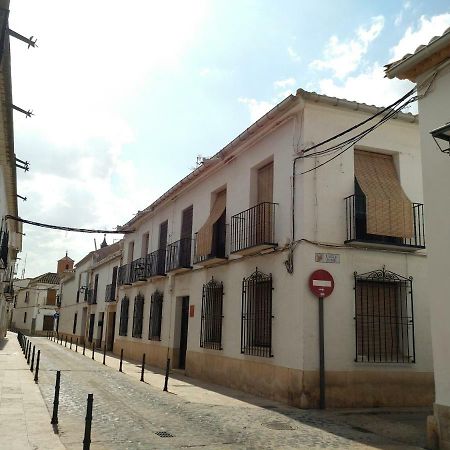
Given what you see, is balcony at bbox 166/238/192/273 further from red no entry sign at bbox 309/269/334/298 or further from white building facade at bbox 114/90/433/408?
red no entry sign at bbox 309/269/334/298

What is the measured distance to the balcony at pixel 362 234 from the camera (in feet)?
31.5

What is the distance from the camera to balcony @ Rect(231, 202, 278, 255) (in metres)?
10.5

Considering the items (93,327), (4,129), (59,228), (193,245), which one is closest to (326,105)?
(193,245)

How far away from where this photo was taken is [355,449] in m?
6.04

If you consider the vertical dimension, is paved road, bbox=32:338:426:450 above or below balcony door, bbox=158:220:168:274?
below

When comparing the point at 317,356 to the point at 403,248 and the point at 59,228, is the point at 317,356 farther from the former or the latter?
the point at 59,228

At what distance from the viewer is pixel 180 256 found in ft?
50.2

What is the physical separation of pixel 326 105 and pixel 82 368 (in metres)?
10.8

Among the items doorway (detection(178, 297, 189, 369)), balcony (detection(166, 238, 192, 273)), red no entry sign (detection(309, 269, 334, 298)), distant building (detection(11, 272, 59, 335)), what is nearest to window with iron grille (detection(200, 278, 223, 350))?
balcony (detection(166, 238, 192, 273))

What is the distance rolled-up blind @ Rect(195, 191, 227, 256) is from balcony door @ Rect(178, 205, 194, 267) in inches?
51.1

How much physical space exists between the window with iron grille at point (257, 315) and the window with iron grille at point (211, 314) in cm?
157

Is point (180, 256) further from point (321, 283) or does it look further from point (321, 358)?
point (321, 358)

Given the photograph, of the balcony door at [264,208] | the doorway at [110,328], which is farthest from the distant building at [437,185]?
the doorway at [110,328]

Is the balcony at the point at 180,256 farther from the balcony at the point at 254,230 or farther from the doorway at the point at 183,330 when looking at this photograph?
the balcony at the point at 254,230
